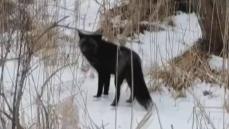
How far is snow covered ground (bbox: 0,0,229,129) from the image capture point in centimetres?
372

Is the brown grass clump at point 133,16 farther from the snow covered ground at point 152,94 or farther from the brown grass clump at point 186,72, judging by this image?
the brown grass clump at point 186,72

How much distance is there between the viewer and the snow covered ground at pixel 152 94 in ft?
12.2

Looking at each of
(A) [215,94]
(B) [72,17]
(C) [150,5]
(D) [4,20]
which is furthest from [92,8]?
(A) [215,94]

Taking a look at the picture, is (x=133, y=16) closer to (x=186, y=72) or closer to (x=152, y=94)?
(x=186, y=72)

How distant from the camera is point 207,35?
5.19 m

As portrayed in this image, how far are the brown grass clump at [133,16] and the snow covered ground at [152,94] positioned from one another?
5.0 inches

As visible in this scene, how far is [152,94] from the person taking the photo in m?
4.52

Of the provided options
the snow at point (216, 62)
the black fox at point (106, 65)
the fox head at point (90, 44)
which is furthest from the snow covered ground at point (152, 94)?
the fox head at point (90, 44)

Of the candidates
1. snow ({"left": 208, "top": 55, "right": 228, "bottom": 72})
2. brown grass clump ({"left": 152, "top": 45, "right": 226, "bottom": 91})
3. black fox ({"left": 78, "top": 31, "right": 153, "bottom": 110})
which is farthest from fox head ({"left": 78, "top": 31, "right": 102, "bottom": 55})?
snow ({"left": 208, "top": 55, "right": 228, "bottom": 72})

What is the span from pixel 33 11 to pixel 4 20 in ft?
0.95

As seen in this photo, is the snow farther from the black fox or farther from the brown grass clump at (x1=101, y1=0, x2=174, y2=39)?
the black fox

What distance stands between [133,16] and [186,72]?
80 cm

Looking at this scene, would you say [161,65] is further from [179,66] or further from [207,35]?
[207,35]

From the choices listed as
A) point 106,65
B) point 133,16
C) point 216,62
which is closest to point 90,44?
point 106,65
